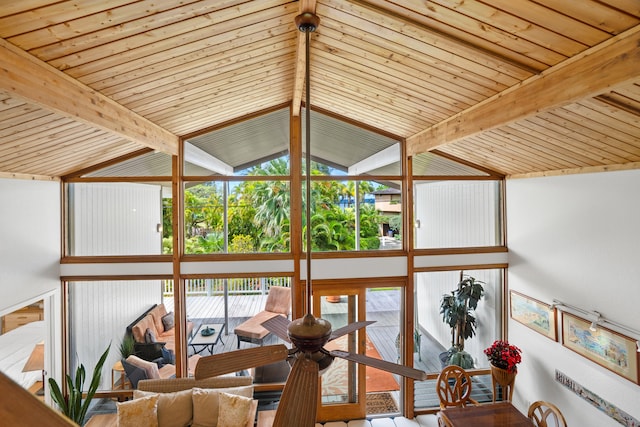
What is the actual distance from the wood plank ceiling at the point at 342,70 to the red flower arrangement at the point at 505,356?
7.85 feet

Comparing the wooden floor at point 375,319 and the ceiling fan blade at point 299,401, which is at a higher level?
the ceiling fan blade at point 299,401

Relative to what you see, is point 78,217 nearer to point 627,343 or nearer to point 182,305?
point 182,305

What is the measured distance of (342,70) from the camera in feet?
11.7

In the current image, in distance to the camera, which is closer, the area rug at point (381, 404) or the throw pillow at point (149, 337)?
the throw pillow at point (149, 337)

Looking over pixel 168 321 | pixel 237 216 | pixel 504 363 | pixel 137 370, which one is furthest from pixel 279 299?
pixel 504 363

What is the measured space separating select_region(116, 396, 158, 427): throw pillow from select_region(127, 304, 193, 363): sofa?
0.93m

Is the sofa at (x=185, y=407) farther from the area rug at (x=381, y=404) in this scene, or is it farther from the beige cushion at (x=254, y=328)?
the area rug at (x=381, y=404)

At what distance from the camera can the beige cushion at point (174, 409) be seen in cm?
411

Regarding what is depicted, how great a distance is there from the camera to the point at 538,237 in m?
4.80

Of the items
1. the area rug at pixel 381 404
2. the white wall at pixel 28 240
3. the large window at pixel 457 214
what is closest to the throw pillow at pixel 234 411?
the area rug at pixel 381 404

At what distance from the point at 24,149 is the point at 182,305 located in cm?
258

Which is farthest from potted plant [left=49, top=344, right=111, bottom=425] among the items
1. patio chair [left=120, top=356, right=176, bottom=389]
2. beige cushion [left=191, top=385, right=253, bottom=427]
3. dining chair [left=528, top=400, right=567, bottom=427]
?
dining chair [left=528, top=400, right=567, bottom=427]

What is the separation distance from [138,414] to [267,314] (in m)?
1.87

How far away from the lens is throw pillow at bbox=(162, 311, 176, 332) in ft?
16.4
